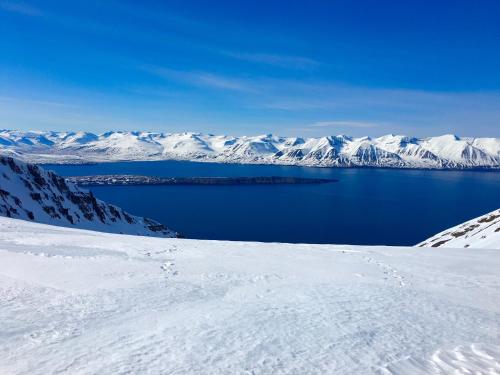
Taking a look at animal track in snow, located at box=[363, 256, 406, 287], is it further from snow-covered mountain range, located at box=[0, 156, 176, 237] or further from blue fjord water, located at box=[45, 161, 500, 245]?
blue fjord water, located at box=[45, 161, 500, 245]

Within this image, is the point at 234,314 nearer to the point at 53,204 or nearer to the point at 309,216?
Answer: the point at 53,204

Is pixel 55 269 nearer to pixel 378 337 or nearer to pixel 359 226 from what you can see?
pixel 378 337

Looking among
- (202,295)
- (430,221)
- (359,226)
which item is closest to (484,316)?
(202,295)

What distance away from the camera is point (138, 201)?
181 metres

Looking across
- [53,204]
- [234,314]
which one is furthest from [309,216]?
[234,314]

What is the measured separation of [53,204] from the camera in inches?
2891

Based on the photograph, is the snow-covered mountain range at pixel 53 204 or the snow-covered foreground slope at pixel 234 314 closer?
the snow-covered foreground slope at pixel 234 314

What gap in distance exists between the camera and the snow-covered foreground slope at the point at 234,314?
7.96 m

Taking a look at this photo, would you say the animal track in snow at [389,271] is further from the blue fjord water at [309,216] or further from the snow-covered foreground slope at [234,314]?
the blue fjord water at [309,216]

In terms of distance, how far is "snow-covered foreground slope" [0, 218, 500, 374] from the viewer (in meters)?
7.96

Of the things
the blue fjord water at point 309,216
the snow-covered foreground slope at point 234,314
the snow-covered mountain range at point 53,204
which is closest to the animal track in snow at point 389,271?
the snow-covered foreground slope at point 234,314

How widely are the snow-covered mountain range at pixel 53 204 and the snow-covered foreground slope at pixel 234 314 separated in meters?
47.2

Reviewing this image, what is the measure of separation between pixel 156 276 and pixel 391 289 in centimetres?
971

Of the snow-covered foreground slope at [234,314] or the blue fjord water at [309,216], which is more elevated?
the snow-covered foreground slope at [234,314]
